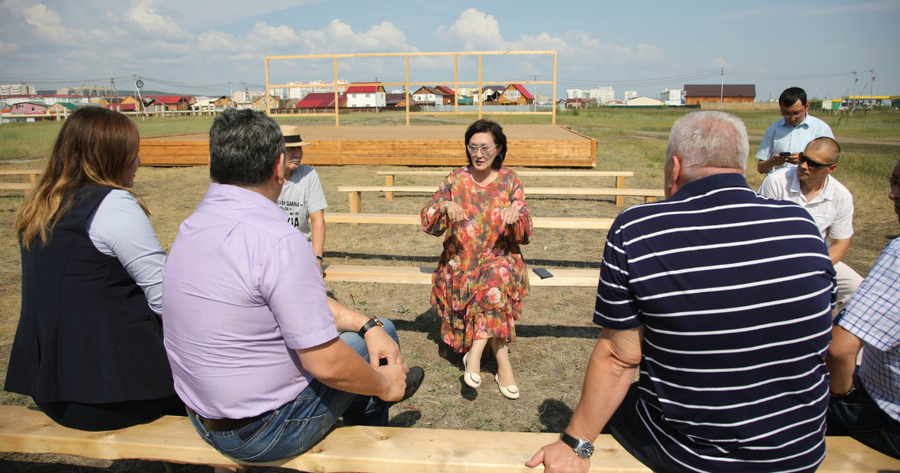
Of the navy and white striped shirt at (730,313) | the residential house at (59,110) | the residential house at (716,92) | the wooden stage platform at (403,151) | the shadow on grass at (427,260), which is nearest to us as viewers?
the navy and white striped shirt at (730,313)

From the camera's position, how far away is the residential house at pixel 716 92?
9912 cm

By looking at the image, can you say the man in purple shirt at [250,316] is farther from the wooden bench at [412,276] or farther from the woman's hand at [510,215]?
the wooden bench at [412,276]

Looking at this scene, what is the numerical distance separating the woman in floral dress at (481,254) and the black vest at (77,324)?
1759mm

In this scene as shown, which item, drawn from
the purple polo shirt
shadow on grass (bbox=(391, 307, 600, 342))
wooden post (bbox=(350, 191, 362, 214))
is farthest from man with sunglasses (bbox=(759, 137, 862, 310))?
wooden post (bbox=(350, 191, 362, 214))

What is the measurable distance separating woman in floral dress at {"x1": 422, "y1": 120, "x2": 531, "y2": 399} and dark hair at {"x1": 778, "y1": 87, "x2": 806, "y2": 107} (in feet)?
8.64

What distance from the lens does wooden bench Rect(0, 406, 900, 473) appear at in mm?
1722

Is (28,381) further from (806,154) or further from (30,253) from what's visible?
(806,154)

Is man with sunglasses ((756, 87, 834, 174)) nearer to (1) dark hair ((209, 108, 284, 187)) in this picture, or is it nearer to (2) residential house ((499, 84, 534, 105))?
(1) dark hair ((209, 108, 284, 187))

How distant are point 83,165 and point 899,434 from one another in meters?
2.80

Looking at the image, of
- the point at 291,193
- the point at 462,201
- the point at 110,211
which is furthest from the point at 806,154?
the point at 110,211

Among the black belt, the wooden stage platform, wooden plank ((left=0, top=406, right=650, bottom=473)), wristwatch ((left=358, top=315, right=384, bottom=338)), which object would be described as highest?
the wooden stage platform

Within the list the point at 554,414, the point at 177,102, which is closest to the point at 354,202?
the point at 554,414

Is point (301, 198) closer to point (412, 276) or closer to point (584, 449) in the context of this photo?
point (412, 276)

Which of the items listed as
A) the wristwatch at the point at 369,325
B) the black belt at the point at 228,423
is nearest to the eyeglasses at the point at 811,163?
the wristwatch at the point at 369,325
